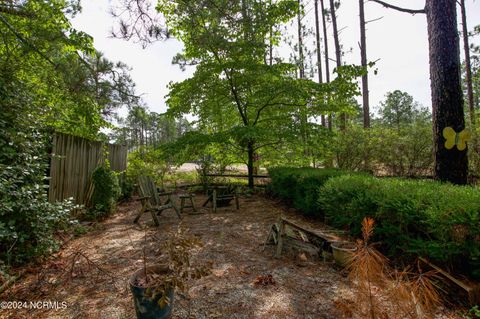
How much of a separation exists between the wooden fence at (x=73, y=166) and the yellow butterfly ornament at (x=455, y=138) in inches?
216

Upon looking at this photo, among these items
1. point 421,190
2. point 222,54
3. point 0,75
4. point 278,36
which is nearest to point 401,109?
point 278,36

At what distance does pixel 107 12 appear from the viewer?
3104mm

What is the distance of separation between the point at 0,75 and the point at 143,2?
191 centimetres

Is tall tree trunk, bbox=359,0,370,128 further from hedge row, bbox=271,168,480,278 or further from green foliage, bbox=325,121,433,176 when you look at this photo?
hedge row, bbox=271,168,480,278

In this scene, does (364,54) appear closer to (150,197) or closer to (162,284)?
(150,197)

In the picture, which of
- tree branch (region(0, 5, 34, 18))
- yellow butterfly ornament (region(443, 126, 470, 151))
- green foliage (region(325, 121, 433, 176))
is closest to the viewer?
yellow butterfly ornament (region(443, 126, 470, 151))

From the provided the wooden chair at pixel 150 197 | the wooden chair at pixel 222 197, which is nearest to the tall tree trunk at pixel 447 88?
the wooden chair at pixel 222 197

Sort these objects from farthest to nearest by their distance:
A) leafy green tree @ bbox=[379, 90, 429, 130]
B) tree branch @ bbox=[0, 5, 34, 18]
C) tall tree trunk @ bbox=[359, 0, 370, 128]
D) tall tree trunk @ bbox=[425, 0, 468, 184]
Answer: leafy green tree @ bbox=[379, 90, 429, 130]
tall tree trunk @ bbox=[359, 0, 370, 128]
tree branch @ bbox=[0, 5, 34, 18]
tall tree trunk @ bbox=[425, 0, 468, 184]

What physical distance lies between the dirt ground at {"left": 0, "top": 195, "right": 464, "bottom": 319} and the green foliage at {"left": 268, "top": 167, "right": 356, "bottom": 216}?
1249mm

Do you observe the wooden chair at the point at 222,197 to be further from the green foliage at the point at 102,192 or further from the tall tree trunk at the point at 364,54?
the tall tree trunk at the point at 364,54

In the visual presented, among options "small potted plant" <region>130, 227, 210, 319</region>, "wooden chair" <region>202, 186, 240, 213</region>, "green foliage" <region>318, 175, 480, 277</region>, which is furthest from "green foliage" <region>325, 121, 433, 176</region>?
"small potted plant" <region>130, 227, 210, 319</region>

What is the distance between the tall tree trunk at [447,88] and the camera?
11.2 feet

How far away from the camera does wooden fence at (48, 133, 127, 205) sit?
12.9 feet

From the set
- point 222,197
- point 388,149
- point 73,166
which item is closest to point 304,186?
point 222,197
